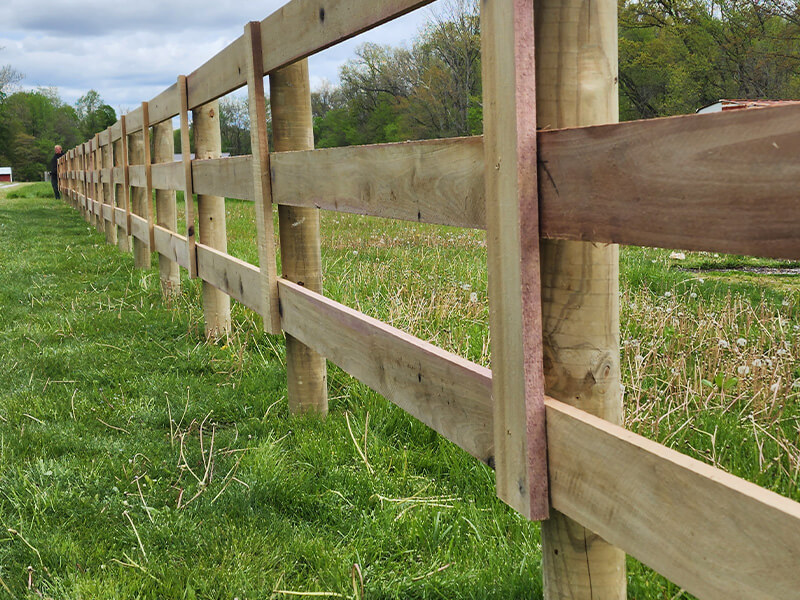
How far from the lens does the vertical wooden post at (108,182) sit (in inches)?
460

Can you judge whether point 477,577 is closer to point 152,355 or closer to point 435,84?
point 152,355

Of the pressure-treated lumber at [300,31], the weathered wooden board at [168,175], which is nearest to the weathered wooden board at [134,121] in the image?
the weathered wooden board at [168,175]

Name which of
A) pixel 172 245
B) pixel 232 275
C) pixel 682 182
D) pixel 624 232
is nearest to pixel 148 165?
pixel 172 245

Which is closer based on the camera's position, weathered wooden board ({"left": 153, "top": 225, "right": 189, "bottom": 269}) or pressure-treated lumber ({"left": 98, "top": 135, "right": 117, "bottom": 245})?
weathered wooden board ({"left": 153, "top": 225, "right": 189, "bottom": 269})

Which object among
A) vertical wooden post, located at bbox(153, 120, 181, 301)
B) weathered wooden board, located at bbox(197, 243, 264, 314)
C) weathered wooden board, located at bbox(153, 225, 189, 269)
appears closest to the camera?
weathered wooden board, located at bbox(197, 243, 264, 314)

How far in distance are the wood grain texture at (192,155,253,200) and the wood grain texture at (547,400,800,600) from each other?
269 cm

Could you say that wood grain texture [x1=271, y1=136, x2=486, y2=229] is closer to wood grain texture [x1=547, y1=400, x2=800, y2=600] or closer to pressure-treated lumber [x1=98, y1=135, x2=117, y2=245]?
wood grain texture [x1=547, y1=400, x2=800, y2=600]

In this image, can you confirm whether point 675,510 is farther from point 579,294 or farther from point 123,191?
point 123,191

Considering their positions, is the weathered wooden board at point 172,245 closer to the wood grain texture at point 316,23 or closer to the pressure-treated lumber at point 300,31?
the pressure-treated lumber at point 300,31

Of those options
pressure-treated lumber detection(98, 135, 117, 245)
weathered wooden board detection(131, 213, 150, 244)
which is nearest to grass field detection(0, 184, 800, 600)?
weathered wooden board detection(131, 213, 150, 244)

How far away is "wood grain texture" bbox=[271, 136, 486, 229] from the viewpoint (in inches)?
75.9

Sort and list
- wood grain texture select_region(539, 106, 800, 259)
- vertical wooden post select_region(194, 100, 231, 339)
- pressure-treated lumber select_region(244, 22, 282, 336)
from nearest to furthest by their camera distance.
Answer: wood grain texture select_region(539, 106, 800, 259) → pressure-treated lumber select_region(244, 22, 282, 336) → vertical wooden post select_region(194, 100, 231, 339)

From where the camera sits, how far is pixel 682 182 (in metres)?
1.30

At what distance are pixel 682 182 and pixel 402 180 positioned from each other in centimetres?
110
